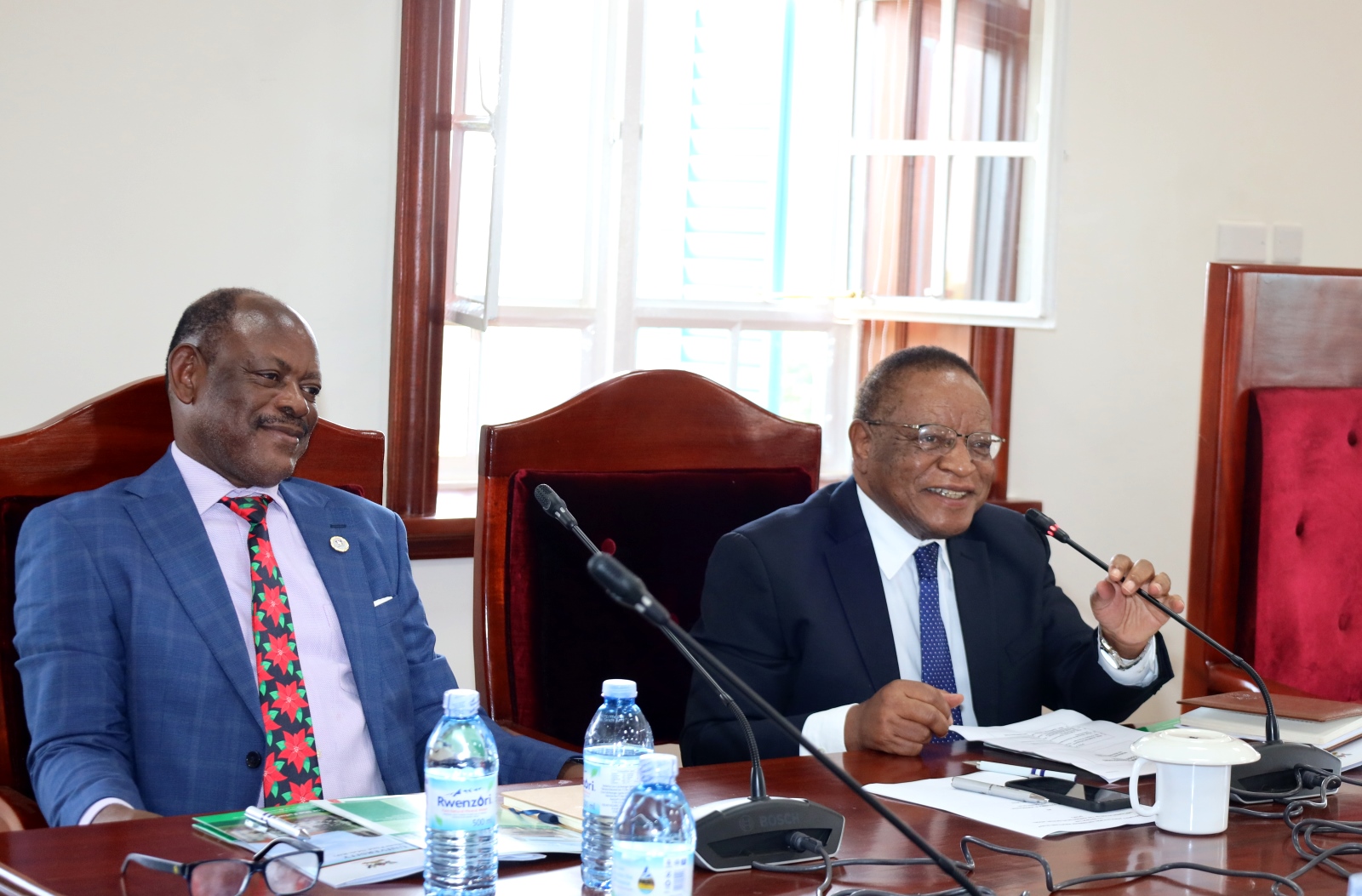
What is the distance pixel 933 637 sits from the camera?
209 centimetres

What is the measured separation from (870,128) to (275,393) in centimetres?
202

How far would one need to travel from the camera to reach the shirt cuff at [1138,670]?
199cm

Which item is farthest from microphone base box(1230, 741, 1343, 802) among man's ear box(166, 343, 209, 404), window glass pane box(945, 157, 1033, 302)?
window glass pane box(945, 157, 1033, 302)

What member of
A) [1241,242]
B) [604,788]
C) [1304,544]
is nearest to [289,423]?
[604,788]

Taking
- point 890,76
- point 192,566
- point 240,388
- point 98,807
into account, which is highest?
point 890,76

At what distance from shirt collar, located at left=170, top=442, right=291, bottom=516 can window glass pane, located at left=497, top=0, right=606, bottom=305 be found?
5.16 feet

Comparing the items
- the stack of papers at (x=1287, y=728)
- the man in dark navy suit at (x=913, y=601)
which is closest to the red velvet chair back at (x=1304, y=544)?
the man in dark navy suit at (x=913, y=601)

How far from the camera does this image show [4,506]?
1.74 m

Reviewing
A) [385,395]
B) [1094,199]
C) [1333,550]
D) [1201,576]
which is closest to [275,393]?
[385,395]

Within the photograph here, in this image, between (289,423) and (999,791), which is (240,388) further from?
(999,791)

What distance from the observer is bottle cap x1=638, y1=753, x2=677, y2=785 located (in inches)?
40.7

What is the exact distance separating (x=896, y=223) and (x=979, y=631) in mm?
1612

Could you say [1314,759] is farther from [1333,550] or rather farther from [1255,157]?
[1255,157]

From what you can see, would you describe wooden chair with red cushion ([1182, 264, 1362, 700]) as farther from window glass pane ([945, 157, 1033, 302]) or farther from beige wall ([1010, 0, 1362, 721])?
beige wall ([1010, 0, 1362, 721])
